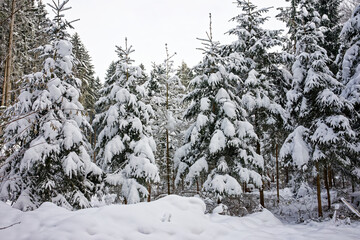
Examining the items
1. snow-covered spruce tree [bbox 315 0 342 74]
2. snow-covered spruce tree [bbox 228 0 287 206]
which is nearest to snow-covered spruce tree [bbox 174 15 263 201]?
snow-covered spruce tree [bbox 228 0 287 206]

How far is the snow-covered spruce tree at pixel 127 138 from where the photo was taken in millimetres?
12059

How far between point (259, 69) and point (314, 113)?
470cm

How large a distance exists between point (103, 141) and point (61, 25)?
21.9 ft

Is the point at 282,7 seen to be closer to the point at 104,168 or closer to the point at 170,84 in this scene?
the point at 170,84

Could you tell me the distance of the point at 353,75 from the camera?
13133mm

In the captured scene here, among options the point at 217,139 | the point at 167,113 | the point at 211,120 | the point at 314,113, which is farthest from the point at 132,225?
the point at 167,113

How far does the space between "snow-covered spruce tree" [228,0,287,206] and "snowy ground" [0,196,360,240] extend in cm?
923

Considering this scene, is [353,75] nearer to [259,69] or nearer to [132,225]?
[259,69]

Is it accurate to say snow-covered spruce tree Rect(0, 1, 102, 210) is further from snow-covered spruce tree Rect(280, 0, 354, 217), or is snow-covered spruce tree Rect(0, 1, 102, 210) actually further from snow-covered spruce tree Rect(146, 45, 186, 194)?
snow-covered spruce tree Rect(280, 0, 354, 217)

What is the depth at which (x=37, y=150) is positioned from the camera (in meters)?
7.96

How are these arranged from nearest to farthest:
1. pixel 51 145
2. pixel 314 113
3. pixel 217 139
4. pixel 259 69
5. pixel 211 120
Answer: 1. pixel 51 145
2. pixel 217 139
3. pixel 211 120
4. pixel 314 113
5. pixel 259 69

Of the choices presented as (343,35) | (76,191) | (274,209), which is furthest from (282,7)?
(76,191)

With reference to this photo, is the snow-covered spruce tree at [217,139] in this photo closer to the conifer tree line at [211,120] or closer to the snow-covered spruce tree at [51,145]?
the conifer tree line at [211,120]

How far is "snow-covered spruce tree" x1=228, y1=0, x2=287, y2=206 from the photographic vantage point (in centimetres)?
1424
